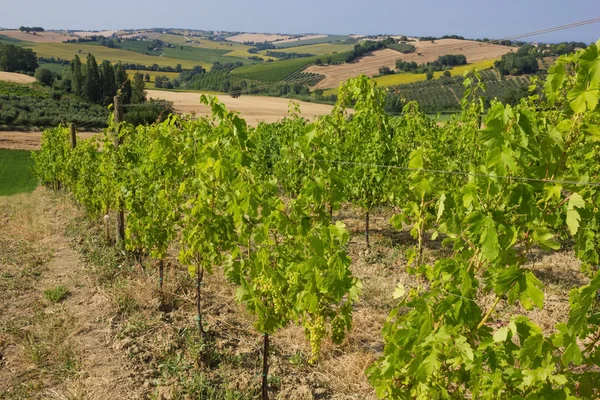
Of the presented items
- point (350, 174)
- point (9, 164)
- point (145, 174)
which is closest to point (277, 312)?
point (145, 174)

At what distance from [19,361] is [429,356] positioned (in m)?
4.64

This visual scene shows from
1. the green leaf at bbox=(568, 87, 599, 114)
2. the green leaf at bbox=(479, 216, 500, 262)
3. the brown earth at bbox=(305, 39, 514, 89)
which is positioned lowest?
the green leaf at bbox=(479, 216, 500, 262)

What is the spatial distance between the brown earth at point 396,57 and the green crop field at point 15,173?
36.3 m

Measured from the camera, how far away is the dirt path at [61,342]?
4250 millimetres

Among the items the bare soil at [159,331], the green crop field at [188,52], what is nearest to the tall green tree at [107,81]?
the bare soil at [159,331]

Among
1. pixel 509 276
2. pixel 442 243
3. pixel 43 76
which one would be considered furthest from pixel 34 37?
pixel 509 276

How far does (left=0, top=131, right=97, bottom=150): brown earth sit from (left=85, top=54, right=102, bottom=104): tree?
709 inches

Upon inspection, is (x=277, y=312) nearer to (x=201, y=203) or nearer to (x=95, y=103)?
(x=201, y=203)

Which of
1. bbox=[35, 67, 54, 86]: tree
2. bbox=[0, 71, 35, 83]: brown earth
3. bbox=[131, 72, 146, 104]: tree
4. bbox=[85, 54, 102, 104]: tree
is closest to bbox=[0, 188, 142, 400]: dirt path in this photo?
bbox=[131, 72, 146, 104]: tree

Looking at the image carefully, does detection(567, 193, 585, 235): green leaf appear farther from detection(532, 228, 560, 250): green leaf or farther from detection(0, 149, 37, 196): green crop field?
detection(0, 149, 37, 196): green crop field

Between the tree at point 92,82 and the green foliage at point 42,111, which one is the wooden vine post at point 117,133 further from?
the tree at point 92,82

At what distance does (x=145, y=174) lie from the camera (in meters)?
6.38

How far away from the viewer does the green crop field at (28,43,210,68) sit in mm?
89875

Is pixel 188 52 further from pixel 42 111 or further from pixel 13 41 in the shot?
pixel 42 111
